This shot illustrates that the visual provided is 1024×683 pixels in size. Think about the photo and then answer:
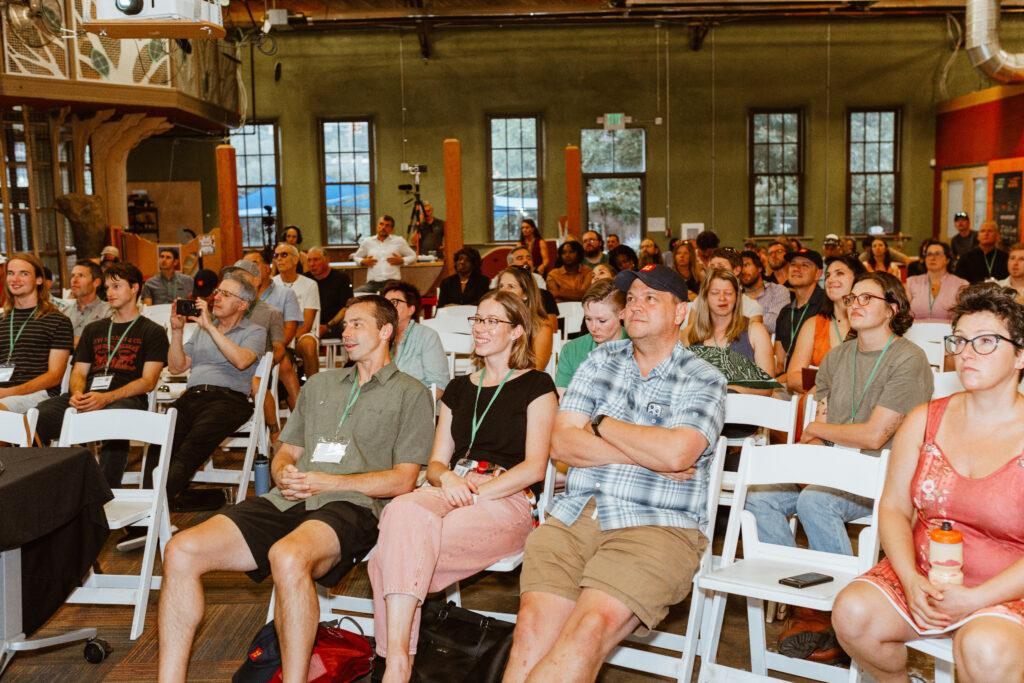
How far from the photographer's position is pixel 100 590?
12.2 ft

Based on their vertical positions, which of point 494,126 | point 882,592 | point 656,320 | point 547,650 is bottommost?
point 547,650

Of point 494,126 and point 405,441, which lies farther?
point 494,126

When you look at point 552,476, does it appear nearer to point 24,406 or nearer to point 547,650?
point 547,650

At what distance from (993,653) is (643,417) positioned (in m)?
1.19

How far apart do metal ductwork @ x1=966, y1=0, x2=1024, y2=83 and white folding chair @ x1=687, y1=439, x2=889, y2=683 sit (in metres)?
10.7

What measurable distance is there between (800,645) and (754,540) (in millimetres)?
459

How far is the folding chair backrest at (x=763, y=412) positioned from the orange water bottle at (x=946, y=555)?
1365 mm

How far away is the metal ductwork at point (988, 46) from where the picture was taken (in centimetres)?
1184

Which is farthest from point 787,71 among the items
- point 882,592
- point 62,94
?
point 882,592

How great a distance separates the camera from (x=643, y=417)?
312cm

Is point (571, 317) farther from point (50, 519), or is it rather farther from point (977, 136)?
point (977, 136)

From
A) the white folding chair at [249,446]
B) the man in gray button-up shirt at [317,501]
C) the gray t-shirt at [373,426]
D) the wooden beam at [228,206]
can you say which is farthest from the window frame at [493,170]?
the gray t-shirt at [373,426]

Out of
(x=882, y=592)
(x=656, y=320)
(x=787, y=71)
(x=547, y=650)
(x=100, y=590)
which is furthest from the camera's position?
(x=787, y=71)

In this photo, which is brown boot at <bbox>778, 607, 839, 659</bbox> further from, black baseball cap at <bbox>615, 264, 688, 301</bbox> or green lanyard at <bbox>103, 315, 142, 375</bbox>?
green lanyard at <bbox>103, 315, 142, 375</bbox>
